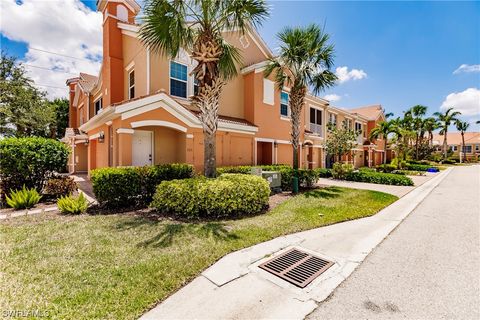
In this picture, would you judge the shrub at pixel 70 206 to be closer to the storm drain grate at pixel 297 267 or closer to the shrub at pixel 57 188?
the shrub at pixel 57 188

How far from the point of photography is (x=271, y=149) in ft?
59.1

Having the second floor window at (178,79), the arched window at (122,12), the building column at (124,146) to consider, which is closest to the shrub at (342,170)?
the second floor window at (178,79)

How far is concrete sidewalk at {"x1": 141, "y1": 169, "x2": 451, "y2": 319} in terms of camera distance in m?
3.03

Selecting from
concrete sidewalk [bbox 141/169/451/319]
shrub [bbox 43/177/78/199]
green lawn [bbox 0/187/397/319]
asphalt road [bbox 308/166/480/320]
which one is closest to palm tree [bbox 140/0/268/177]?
green lawn [bbox 0/187/397/319]

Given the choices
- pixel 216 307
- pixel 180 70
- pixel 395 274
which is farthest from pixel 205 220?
pixel 180 70

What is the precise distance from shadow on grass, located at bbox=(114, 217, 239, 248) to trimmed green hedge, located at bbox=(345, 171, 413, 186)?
15.1 m

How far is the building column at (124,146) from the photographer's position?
9961 millimetres

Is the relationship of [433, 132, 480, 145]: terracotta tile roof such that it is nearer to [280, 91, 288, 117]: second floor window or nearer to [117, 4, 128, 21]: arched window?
[280, 91, 288, 117]: second floor window

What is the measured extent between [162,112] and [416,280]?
1075 cm

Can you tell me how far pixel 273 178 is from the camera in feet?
38.5

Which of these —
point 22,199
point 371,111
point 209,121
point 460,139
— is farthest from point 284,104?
point 460,139

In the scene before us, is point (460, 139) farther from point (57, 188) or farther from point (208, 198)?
point (57, 188)

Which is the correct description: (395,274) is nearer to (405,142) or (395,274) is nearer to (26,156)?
(26,156)

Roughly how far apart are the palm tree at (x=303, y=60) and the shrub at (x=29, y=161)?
11.0 metres
